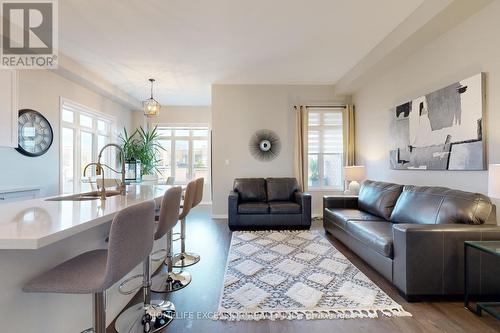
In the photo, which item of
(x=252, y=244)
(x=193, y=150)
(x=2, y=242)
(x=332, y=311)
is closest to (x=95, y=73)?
(x=193, y=150)

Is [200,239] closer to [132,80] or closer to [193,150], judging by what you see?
[132,80]

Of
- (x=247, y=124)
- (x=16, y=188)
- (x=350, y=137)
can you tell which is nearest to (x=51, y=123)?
(x=16, y=188)

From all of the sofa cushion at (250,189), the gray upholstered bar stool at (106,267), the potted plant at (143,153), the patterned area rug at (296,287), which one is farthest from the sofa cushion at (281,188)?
the gray upholstered bar stool at (106,267)

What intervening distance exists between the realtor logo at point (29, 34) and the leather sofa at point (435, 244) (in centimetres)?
425

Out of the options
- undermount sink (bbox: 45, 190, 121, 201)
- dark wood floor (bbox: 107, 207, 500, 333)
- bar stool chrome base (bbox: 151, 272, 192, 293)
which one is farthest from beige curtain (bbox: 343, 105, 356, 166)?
undermount sink (bbox: 45, 190, 121, 201)

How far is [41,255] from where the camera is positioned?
1243mm

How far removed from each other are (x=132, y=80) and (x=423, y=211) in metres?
5.38

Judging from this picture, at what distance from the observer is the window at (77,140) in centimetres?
446

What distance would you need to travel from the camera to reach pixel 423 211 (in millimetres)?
2566

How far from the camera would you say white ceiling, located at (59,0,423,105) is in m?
2.71

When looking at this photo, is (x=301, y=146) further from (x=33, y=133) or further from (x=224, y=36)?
(x=33, y=133)

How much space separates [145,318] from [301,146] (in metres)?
4.18

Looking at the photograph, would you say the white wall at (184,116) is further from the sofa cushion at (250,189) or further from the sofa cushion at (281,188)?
the sofa cushion at (281,188)

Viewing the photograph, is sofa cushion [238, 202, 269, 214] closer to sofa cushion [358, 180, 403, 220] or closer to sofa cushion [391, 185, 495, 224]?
sofa cushion [358, 180, 403, 220]
